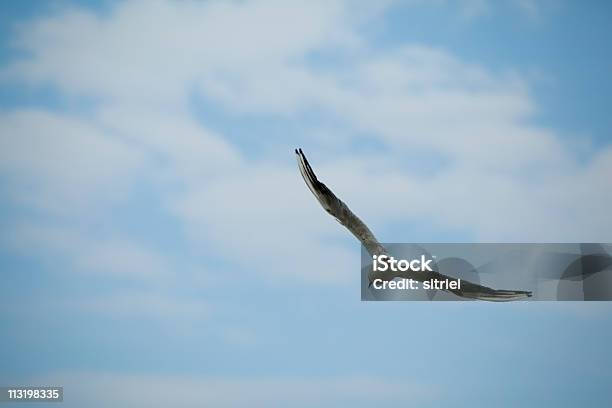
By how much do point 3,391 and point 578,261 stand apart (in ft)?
42.4

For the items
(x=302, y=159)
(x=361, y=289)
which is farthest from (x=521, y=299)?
(x=302, y=159)

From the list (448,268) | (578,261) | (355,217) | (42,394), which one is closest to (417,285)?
(448,268)

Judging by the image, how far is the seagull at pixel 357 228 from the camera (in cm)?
1688

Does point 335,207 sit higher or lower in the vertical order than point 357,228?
higher

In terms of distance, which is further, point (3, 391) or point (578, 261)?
point (578, 261)

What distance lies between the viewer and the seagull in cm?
1688

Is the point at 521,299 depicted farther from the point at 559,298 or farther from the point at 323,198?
the point at 323,198

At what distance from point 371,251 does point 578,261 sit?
194 inches

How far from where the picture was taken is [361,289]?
18.1 m

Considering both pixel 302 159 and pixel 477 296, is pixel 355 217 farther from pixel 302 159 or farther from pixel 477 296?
pixel 477 296

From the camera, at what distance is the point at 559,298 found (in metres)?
18.6

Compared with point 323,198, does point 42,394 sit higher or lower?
lower

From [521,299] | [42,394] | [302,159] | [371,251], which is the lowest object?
[42,394]

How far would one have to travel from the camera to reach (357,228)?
56.6 feet
